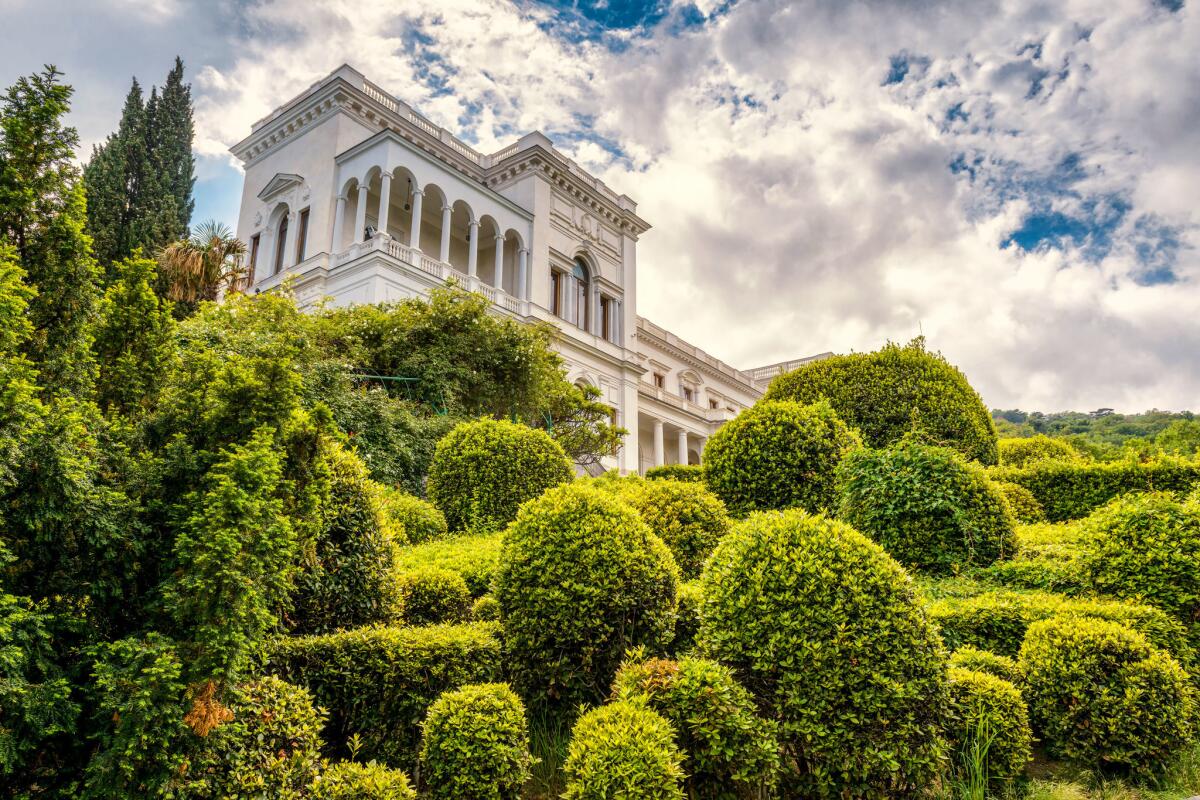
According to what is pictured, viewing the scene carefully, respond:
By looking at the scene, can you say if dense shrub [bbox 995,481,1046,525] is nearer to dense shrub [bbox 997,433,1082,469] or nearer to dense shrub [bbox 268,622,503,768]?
dense shrub [bbox 997,433,1082,469]

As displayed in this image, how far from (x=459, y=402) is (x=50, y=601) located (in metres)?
13.5

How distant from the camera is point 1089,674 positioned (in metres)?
4.91

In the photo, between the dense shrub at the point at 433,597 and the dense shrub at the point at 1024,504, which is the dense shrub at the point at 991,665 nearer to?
the dense shrub at the point at 433,597

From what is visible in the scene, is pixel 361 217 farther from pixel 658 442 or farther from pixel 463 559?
pixel 463 559

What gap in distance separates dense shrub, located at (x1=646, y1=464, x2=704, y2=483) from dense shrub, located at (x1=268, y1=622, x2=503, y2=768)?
223 inches

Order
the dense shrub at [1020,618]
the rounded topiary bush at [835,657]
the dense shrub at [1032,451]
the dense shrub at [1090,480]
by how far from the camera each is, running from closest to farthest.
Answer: the rounded topiary bush at [835,657], the dense shrub at [1020,618], the dense shrub at [1090,480], the dense shrub at [1032,451]

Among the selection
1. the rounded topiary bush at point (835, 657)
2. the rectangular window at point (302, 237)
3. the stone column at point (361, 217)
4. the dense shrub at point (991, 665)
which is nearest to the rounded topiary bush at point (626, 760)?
the rounded topiary bush at point (835, 657)

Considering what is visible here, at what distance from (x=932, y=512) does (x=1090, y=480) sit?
17.6 ft

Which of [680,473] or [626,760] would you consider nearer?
[626,760]

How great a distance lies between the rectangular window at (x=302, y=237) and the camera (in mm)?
25906

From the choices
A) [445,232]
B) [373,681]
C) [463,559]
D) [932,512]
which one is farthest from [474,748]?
[445,232]

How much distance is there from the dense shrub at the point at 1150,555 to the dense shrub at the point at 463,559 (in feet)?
17.0

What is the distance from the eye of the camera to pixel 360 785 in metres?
3.57

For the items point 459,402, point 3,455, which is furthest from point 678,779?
point 459,402
